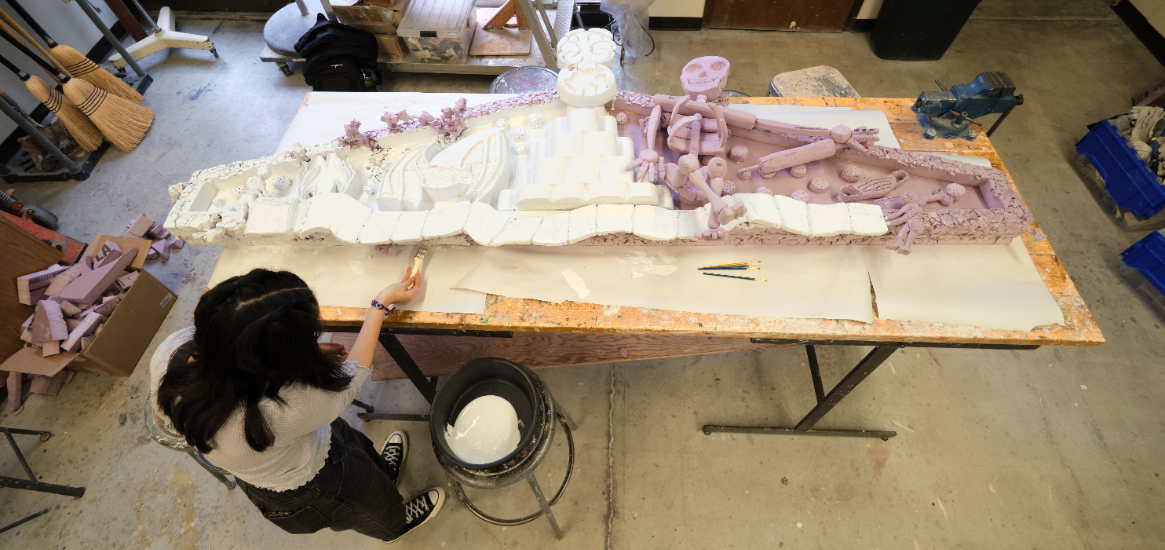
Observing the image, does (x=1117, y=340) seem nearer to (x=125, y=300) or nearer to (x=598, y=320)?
(x=598, y=320)

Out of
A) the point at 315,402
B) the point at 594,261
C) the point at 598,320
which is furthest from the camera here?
the point at 594,261

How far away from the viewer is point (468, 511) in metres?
2.53

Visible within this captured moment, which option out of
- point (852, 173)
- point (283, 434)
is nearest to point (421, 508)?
point (283, 434)

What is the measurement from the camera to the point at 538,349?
114 inches

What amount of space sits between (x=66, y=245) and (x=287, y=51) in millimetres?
2235

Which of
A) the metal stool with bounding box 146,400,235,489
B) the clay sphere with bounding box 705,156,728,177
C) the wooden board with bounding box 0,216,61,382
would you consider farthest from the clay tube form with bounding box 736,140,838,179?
the wooden board with bounding box 0,216,61,382

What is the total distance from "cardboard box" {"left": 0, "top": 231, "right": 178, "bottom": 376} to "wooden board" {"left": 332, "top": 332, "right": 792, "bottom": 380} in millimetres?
1243

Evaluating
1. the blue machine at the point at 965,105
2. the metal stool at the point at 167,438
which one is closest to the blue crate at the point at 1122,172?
the blue machine at the point at 965,105

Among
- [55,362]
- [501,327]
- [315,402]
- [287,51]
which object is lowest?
[55,362]

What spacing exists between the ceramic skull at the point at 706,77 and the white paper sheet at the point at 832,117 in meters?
0.51

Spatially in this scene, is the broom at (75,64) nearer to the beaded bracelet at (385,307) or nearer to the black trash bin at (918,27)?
the beaded bracelet at (385,307)

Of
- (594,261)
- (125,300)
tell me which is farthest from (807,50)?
(125,300)

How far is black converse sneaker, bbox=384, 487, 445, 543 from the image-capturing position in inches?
95.7

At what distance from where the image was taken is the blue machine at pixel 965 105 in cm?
225
